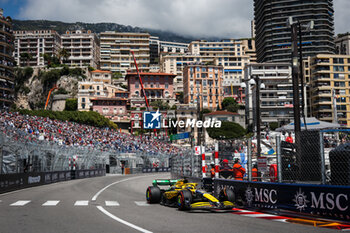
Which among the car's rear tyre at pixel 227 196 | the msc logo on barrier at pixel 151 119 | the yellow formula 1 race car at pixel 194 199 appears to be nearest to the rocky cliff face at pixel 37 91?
the msc logo on barrier at pixel 151 119

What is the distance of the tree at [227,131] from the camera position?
3999 inches

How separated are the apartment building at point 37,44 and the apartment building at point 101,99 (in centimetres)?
5187

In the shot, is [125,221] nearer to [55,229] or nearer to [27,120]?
[55,229]

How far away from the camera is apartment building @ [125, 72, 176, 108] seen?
130250mm

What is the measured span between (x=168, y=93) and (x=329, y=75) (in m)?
51.7

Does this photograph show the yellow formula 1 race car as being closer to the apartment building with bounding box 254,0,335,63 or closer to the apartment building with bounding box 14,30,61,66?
the apartment building with bounding box 254,0,335,63

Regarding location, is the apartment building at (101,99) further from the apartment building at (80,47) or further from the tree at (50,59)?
the apartment building at (80,47)

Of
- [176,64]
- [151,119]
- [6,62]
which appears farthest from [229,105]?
[151,119]

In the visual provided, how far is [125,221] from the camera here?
30.0ft

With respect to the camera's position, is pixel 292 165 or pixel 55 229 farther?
pixel 292 165

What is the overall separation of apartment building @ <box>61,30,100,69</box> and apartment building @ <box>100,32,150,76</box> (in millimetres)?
5783

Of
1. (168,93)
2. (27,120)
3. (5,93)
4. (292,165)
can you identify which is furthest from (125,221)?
(168,93)

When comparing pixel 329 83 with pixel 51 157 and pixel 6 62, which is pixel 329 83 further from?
pixel 51 157

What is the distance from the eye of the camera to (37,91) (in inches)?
5212
